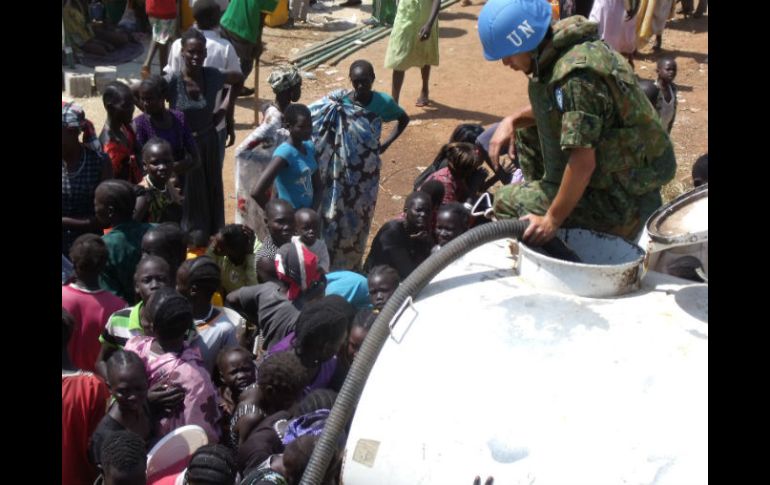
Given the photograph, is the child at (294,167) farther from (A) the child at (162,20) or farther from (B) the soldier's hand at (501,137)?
(A) the child at (162,20)

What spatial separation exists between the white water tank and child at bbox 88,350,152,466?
3.67 feet

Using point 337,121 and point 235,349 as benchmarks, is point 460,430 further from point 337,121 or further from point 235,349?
point 337,121

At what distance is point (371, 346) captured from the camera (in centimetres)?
298

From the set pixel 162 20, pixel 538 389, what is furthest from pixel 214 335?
pixel 162 20

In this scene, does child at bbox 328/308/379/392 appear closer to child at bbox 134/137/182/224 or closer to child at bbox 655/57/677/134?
child at bbox 134/137/182/224

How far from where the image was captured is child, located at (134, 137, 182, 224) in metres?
5.45

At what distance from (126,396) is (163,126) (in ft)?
9.21

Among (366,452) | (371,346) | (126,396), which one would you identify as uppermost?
(371,346)

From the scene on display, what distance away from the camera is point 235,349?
4.19 metres

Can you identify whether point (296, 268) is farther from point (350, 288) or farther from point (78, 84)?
point (78, 84)

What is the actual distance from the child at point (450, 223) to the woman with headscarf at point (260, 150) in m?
1.40

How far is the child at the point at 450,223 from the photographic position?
17.1 ft

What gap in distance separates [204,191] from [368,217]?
3.69ft
